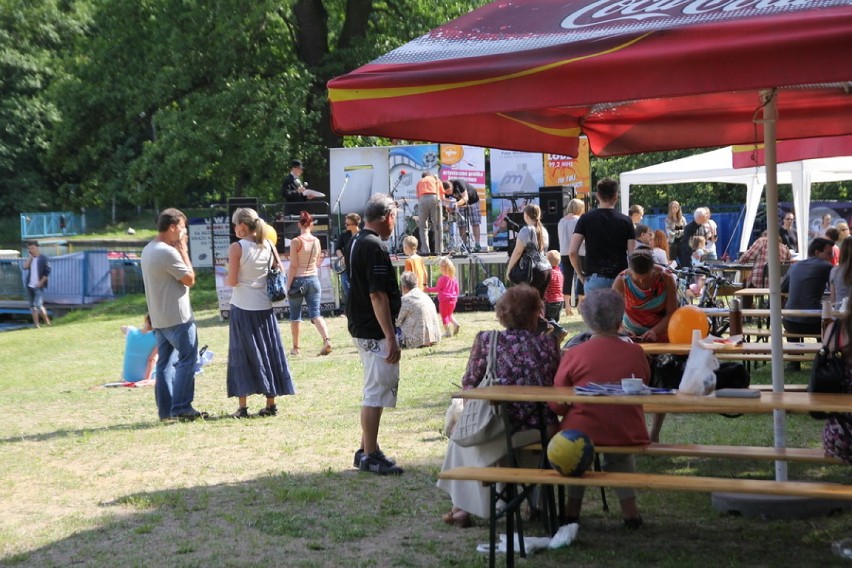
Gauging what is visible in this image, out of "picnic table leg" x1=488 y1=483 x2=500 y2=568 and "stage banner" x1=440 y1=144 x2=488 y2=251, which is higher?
"stage banner" x1=440 y1=144 x2=488 y2=251

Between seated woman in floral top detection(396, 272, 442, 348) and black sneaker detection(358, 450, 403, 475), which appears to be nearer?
black sneaker detection(358, 450, 403, 475)

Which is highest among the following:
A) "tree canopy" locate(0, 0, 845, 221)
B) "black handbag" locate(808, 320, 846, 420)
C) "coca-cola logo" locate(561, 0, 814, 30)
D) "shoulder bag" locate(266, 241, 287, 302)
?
"tree canopy" locate(0, 0, 845, 221)

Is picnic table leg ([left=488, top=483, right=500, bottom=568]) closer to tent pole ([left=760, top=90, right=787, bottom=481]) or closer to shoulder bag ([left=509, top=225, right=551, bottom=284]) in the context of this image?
tent pole ([left=760, top=90, right=787, bottom=481])

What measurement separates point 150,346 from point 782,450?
8.82 metres

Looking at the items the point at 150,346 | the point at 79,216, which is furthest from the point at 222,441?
the point at 79,216

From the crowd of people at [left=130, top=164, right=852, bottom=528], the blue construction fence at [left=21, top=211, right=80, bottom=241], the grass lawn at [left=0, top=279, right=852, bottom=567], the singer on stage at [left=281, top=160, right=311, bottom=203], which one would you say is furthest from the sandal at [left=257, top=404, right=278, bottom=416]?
the blue construction fence at [left=21, top=211, right=80, bottom=241]

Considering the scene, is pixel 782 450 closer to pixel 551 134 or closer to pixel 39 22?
pixel 551 134

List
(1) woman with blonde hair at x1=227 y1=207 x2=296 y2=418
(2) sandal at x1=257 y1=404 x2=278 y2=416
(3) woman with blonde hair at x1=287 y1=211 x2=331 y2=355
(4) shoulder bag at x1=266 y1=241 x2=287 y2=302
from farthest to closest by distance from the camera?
(3) woman with blonde hair at x1=287 y1=211 x2=331 y2=355 → (2) sandal at x1=257 y1=404 x2=278 y2=416 → (4) shoulder bag at x1=266 y1=241 x2=287 y2=302 → (1) woman with blonde hair at x1=227 y1=207 x2=296 y2=418

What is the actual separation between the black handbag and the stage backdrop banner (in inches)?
712

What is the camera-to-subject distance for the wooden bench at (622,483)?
430cm

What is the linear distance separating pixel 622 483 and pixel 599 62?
1.78 meters

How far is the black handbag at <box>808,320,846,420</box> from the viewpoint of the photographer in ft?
15.7

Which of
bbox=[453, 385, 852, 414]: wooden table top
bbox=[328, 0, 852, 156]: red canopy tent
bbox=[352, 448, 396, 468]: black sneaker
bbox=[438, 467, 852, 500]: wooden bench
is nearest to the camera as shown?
bbox=[328, 0, 852, 156]: red canopy tent

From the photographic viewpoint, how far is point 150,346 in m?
12.4
